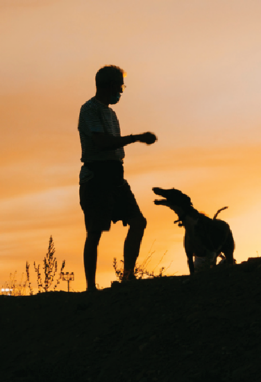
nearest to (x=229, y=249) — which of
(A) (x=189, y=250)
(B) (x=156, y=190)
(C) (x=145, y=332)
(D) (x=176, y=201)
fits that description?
(A) (x=189, y=250)

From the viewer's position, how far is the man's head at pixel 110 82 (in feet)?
20.7

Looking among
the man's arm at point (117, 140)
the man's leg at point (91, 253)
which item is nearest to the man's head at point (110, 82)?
the man's arm at point (117, 140)

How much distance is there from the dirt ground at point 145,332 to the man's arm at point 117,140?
1540 millimetres

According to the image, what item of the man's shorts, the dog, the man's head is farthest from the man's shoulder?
the dog

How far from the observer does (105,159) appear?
6.28 m

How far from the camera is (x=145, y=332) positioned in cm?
473

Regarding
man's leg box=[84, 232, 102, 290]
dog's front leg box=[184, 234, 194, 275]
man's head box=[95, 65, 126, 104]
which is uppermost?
man's head box=[95, 65, 126, 104]

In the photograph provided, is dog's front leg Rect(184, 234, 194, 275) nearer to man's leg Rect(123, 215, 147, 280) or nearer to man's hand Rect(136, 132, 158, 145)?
man's leg Rect(123, 215, 147, 280)

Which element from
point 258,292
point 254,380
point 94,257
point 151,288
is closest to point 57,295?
point 94,257

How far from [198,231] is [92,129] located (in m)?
3.43

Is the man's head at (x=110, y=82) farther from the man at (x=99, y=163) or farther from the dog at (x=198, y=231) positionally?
the dog at (x=198, y=231)

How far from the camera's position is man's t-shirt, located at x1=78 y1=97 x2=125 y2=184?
20.5ft

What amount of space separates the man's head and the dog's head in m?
3.41

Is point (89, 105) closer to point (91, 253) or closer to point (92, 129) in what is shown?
point (92, 129)
